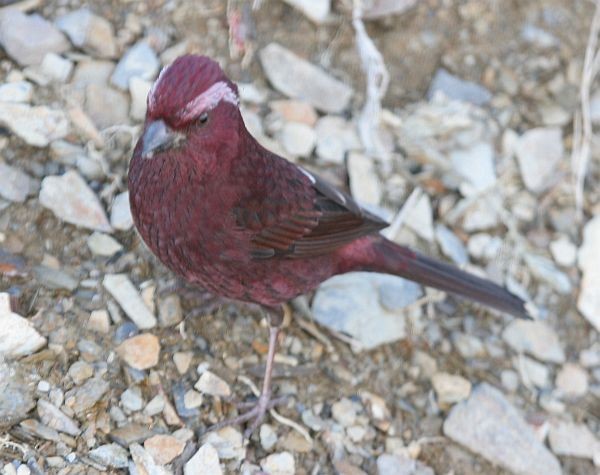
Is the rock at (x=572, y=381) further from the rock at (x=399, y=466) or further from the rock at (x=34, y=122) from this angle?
the rock at (x=34, y=122)

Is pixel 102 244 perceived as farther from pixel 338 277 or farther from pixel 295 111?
pixel 295 111

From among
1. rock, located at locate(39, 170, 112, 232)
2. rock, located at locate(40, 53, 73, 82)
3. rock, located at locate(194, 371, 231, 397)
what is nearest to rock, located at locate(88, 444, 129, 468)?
rock, located at locate(194, 371, 231, 397)

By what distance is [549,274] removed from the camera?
5344mm

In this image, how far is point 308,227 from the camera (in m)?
4.40

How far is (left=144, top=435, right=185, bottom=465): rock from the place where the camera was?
3.93 meters

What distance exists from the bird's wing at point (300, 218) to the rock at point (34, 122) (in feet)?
3.30

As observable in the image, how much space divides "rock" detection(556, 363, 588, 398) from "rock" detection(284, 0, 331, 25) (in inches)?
85.3

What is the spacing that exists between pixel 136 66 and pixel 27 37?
0.51 m

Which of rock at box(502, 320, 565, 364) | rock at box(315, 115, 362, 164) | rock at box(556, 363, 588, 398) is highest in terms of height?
rock at box(315, 115, 362, 164)

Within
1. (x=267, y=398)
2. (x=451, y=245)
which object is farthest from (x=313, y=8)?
(x=267, y=398)

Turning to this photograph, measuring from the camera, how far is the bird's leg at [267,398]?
4.25 meters

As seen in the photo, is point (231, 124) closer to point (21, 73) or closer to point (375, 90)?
point (21, 73)

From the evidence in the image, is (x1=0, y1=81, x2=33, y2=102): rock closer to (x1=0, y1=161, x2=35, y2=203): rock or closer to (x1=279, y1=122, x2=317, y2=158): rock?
(x1=0, y1=161, x2=35, y2=203): rock

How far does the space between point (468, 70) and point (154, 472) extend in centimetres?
296
